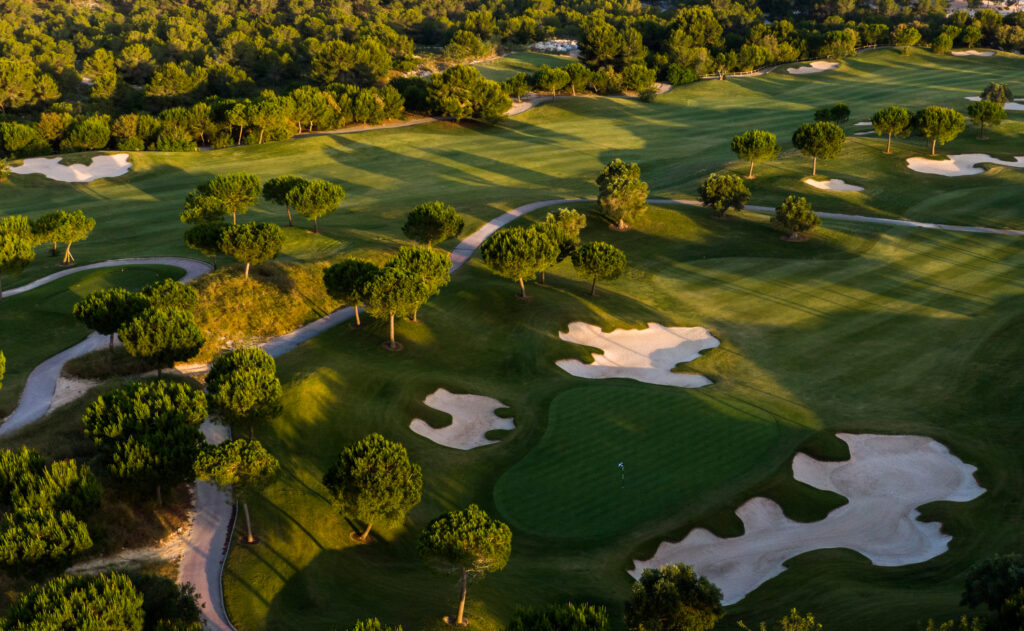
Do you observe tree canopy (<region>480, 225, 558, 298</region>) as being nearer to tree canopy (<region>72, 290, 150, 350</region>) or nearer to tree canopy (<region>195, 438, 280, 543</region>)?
tree canopy (<region>72, 290, 150, 350</region>)

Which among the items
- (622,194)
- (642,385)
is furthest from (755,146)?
(642,385)

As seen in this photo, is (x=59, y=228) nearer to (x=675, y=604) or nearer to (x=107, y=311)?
(x=107, y=311)

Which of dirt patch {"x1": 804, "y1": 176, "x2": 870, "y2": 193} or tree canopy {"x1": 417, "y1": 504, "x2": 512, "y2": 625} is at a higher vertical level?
dirt patch {"x1": 804, "y1": 176, "x2": 870, "y2": 193}

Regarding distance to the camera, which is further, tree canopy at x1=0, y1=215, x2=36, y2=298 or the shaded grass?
tree canopy at x1=0, y1=215, x2=36, y2=298

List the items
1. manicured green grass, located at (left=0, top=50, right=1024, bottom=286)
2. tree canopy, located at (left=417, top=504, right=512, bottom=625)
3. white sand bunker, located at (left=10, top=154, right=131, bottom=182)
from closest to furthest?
tree canopy, located at (left=417, top=504, right=512, bottom=625) → manicured green grass, located at (left=0, top=50, right=1024, bottom=286) → white sand bunker, located at (left=10, top=154, right=131, bottom=182)

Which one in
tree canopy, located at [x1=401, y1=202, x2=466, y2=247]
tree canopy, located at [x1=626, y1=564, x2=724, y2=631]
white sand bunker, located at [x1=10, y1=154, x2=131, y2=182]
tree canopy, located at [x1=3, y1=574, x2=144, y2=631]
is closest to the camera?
tree canopy, located at [x1=3, y1=574, x2=144, y2=631]

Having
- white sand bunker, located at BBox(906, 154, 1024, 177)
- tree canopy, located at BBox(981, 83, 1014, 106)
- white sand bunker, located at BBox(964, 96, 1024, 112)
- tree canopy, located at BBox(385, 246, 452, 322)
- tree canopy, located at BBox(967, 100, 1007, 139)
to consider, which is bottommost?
tree canopy, located at BBox(385, 246, 452, 322)

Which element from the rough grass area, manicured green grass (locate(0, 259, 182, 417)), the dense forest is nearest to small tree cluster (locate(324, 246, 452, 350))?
the rough grass area

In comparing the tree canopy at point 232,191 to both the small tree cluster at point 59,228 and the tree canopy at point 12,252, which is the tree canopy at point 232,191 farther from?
the tree canopy at point 12,252
